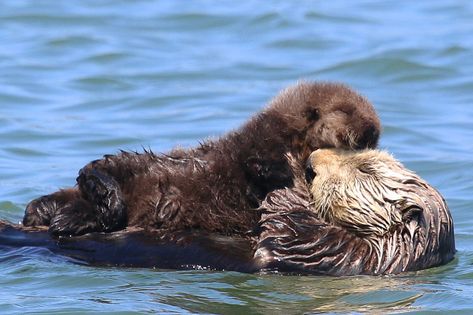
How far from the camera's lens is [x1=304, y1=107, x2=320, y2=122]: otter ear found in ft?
17.7

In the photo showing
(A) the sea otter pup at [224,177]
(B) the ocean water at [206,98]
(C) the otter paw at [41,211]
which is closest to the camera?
(B) the ocean water at [206,98]

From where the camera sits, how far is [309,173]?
5277 millimetres

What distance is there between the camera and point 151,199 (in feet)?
17.7

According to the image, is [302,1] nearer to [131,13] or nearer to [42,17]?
[131,13]

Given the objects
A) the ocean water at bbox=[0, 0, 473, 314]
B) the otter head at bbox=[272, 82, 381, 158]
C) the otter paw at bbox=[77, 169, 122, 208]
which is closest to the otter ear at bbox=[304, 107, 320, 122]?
the otter head at bbox=[272, 82, 381, 158]

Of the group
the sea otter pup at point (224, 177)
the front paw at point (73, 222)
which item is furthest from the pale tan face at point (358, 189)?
the front paw at point (73, 222)

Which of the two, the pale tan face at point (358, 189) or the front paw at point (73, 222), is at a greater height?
the pale tan face at point (358, 189)

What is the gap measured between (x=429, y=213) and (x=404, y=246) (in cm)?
19

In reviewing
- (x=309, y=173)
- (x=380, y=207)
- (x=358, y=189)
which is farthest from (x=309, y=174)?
(x=380, y=207)

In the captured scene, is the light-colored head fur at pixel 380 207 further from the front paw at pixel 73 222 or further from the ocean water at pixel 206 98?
the front paw at pixel 73 222

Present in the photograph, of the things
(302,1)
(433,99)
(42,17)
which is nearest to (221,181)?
(433,99)

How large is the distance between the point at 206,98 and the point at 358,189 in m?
6.28

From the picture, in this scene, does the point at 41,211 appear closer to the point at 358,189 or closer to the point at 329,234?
the point at 329,234

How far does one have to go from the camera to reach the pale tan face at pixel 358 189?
513 cm
